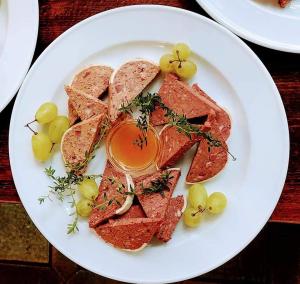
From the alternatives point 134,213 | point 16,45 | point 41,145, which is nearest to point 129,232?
point 134,213

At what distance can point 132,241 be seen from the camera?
3.85ft

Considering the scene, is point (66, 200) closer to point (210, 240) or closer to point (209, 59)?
point (210, 240)

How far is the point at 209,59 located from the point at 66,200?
46 cm

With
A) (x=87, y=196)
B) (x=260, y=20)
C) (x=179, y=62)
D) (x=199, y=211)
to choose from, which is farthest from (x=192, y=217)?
(x=260, y=20)

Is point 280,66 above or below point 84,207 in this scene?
above

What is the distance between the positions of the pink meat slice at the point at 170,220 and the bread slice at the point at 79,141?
22 cm

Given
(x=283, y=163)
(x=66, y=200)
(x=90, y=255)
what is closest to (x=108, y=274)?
(x=90, y=255)

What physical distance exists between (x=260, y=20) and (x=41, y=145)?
57 centimetres

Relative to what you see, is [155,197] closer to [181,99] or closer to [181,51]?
[181,99]

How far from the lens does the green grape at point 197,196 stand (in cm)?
114

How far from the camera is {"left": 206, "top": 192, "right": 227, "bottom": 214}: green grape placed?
114 cm

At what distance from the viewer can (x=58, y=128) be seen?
1179mm

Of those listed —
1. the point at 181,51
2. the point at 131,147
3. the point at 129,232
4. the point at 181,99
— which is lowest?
the point at 129,232

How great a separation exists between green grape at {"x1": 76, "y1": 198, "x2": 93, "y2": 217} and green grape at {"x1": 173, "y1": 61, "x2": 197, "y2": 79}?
354mm
